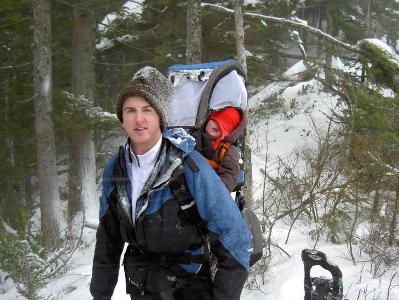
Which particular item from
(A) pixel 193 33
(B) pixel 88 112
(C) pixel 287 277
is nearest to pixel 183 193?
(C) pixel 287 277

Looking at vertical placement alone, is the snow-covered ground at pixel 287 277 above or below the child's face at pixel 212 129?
below

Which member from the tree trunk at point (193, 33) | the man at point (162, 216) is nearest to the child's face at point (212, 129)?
the man at point (162, 216)

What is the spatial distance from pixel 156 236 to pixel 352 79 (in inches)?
344

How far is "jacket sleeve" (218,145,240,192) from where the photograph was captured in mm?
3184

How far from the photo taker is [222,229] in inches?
86.4

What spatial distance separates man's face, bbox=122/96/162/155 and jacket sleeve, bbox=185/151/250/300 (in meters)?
0.28

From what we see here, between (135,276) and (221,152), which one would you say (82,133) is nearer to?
(221,152)

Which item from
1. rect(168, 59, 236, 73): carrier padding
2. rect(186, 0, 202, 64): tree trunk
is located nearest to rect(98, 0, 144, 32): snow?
rect(186, 0, 202, 64): tree trunk

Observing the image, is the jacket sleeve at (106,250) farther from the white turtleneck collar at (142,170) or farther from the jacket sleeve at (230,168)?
the jacket sleeve at (230,168)

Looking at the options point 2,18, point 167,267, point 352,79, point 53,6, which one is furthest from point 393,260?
point 53,6

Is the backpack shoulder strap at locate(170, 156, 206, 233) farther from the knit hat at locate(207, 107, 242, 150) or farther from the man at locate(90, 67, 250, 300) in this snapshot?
the knit hat at locate(207, 107, 242, 150)

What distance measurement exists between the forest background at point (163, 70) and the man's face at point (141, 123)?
4.28 m

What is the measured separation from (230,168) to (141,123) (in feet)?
3.72

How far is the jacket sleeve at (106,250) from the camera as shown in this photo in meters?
2.49
